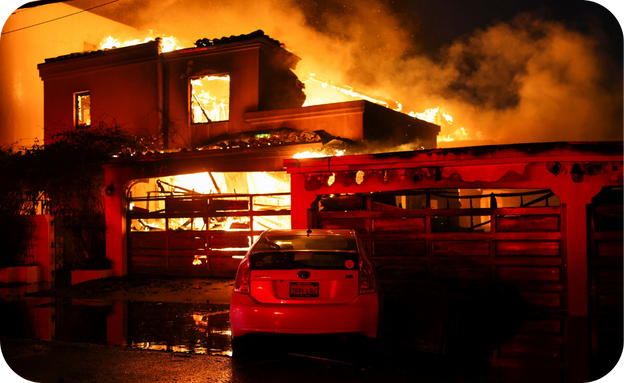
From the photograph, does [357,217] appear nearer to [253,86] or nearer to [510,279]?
[510,279]

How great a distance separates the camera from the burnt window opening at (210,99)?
20203mm

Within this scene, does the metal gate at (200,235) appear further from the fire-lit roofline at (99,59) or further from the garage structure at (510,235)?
the fire-lit roofline at (99,59)

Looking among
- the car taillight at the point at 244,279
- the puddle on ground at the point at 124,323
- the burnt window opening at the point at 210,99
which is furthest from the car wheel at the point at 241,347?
the burnt window opening at the point at 210,99

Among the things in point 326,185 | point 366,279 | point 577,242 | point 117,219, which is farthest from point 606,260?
point 117,219

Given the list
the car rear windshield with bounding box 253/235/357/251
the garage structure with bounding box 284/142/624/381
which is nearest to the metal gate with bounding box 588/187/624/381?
the garage structure with bounding box 284/142/624/381

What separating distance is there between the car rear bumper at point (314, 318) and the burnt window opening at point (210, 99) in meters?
14.3

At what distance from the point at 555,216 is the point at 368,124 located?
8.49 meters

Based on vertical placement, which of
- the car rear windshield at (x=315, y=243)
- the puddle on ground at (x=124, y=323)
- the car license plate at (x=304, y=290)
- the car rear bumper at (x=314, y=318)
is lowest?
the puddle on ground at (x=124, y=323)

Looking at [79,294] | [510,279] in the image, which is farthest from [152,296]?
[510,279]

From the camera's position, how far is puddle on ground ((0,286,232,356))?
7895 millimetres

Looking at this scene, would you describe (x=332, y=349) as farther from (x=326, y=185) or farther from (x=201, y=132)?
(x=201, y=132)

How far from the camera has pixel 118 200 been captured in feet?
50.3

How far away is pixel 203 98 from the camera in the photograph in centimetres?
2058

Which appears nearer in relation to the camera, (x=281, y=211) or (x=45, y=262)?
(x=281, y=211)
